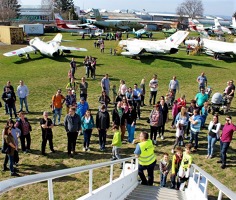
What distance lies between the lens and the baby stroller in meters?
14.3

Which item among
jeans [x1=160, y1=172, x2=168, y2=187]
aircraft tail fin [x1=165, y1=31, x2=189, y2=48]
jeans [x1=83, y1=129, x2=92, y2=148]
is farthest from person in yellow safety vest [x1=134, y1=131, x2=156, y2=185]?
aircraft tail fin [x1=165, y1=31, x2=189, y2=48]

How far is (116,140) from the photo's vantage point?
29.5 feet

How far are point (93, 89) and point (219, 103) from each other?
8553mm

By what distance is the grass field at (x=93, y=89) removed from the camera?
823cm

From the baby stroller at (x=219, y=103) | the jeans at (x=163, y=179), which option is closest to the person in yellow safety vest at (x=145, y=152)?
the jeans at (x=163, y=179)

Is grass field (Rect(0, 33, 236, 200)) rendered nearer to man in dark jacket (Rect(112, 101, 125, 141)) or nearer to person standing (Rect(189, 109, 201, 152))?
person standing (Rect(189, 109, 201, 152))

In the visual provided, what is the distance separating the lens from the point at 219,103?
14.4 metres

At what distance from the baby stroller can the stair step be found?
811cm

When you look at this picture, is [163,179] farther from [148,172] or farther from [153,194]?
[153,194]

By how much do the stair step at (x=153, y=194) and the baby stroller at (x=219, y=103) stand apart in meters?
8.11

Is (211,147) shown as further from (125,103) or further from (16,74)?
(16,74)

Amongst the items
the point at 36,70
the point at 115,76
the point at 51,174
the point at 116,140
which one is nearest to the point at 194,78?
the point at 115,76

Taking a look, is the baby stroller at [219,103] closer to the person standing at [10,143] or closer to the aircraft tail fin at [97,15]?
the person standing at [10,143]

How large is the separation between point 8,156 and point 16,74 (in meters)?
16.7
